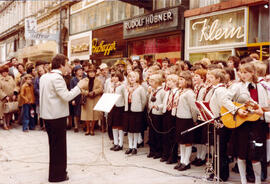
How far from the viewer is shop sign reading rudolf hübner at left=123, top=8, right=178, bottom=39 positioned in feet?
43.2

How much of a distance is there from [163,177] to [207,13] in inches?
342

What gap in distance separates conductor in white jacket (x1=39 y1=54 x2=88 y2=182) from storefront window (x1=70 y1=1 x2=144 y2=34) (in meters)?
11.5

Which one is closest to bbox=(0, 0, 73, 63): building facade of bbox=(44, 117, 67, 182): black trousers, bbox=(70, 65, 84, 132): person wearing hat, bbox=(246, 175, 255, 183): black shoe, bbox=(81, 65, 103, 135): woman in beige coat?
bbox=(70, 65, 84, 132): person wearing hat

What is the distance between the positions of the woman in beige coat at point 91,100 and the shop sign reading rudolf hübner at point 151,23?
5.49 meters

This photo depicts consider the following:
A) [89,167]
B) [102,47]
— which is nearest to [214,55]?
[89,167]

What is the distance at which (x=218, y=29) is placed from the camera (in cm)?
1167

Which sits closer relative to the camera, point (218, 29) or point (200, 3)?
point (218, 29)

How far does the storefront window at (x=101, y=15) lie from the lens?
1693 centimetres

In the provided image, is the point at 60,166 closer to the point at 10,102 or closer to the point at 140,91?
the point at 140,91

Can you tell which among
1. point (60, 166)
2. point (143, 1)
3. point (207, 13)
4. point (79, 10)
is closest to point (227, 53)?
point (207, 13)

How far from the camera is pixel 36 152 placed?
699 centimetres

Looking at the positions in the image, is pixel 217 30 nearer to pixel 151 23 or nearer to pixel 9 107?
pixel 151 23

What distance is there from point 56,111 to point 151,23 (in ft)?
34.2

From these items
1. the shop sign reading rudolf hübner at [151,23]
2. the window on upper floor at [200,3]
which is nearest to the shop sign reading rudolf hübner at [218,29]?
the window on upper floor at [200,3]
